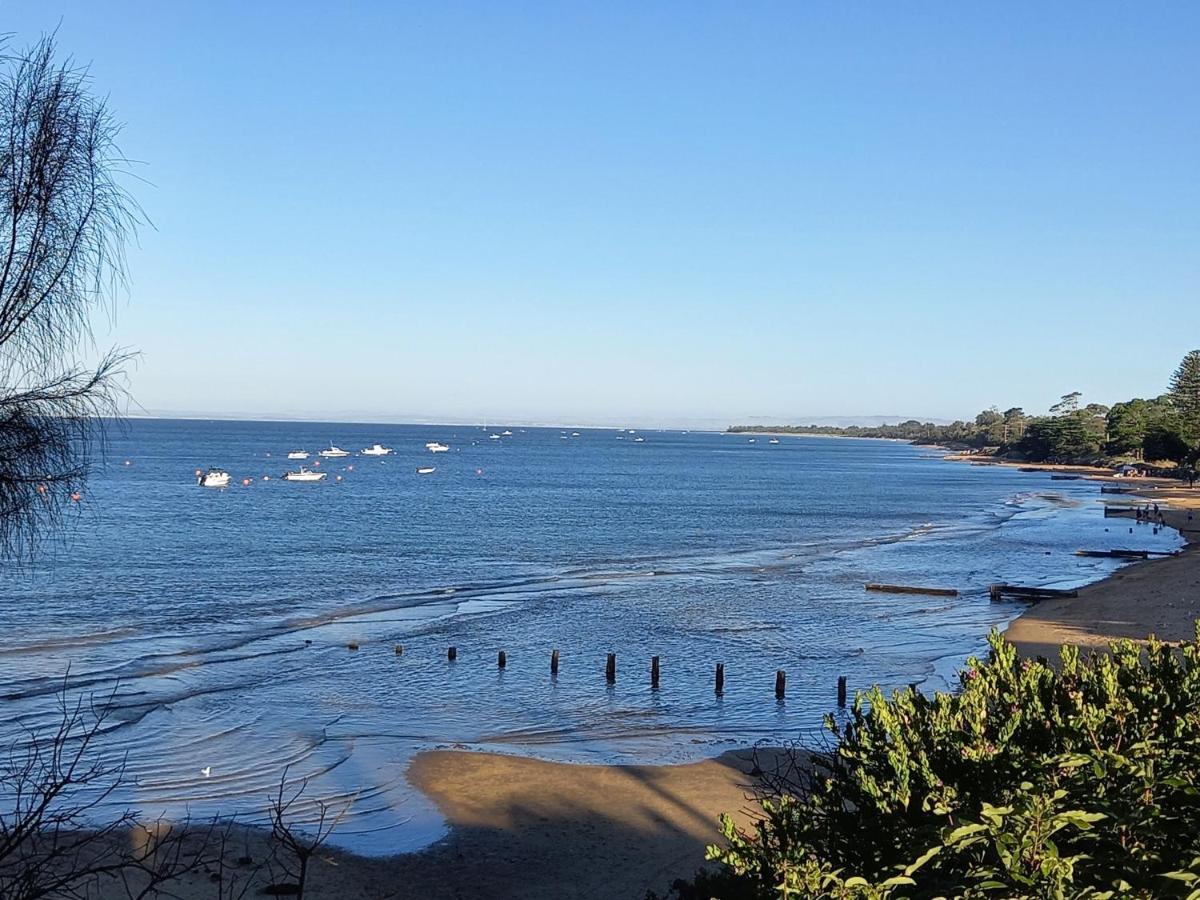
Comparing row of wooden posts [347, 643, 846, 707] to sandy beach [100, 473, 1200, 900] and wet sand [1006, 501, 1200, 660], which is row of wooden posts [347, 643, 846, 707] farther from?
wet sand [1006, 501, 1200, 660]

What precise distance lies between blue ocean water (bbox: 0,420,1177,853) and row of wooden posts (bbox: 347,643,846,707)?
36cm

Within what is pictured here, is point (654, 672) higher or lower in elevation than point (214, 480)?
lower

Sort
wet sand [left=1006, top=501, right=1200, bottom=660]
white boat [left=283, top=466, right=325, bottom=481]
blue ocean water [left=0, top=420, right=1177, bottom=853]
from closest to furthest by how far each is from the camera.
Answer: blue ocean water [left=0, top=420, right=1177, bottom=853], wet sand [left=1006, top=501, right=1200, bottom=660], white boat [left=283, top=466, right=325, bottom=481]

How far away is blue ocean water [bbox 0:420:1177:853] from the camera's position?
77.5 feet

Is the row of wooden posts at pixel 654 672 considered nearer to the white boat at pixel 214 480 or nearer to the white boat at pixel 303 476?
the white boat at pixel 214 480

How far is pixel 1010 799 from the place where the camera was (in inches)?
202

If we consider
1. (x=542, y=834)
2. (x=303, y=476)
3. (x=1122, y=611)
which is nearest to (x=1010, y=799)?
(x=542, y=834)

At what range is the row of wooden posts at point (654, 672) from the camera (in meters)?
27.2

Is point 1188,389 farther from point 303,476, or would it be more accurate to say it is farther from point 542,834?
point 542,834

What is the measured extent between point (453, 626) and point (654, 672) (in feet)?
36.7

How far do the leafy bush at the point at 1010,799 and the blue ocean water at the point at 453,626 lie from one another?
4.87 m

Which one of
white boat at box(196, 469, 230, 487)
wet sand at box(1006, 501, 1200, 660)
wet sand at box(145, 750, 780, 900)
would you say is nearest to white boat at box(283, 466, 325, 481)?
white boat at box(196, 469, 230, 487)

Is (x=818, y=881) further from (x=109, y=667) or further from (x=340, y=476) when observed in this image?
(x=340, y=476)

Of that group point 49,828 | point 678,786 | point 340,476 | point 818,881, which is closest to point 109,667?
point 49,828
